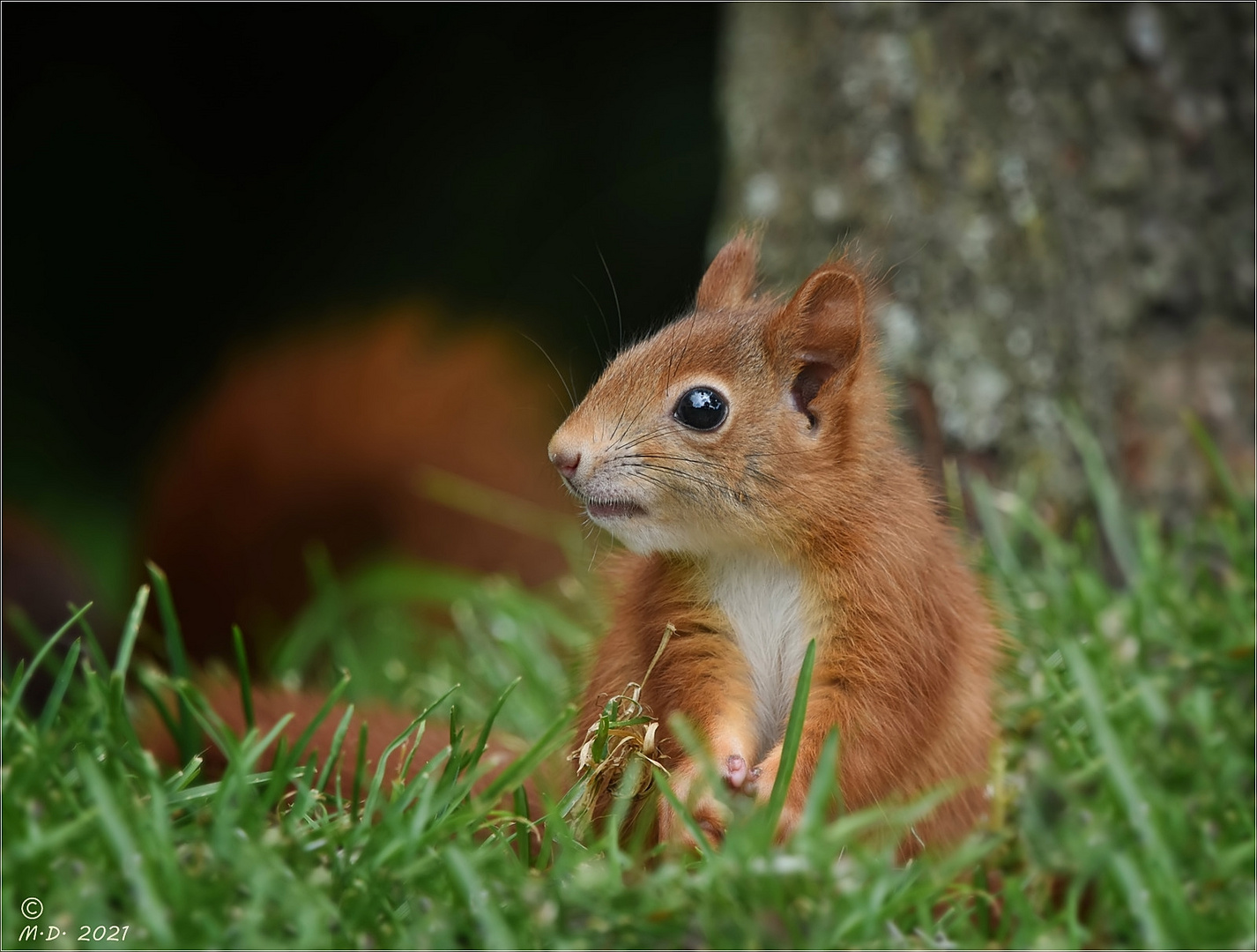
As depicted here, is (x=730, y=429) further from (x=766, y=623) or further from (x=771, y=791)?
(x=771, y=791)

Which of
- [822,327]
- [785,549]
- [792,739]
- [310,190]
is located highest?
[310,190]

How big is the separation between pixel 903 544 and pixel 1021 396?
1.41m

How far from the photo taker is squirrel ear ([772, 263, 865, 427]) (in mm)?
1837

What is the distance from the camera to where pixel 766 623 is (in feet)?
6.00

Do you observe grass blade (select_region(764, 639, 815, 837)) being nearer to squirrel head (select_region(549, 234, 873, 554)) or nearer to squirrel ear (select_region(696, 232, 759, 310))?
squirrel head (select_region(549, 234, 873, 554))

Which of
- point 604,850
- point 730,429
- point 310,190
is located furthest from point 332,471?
point 604,850

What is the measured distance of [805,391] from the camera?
190 cm

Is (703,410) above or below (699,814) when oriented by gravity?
above

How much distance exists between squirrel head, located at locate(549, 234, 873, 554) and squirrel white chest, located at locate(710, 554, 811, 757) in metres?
0.05

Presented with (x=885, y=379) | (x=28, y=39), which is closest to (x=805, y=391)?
(x=885, y=379)

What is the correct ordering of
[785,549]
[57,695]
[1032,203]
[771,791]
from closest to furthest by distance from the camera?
[771,791] < [57,695] < [785,549] < [1032,203]

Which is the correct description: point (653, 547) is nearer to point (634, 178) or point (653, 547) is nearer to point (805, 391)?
point (805, 391)

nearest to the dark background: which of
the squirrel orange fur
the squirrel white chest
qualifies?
the squirrel orange fur

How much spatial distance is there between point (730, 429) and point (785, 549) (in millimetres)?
190
